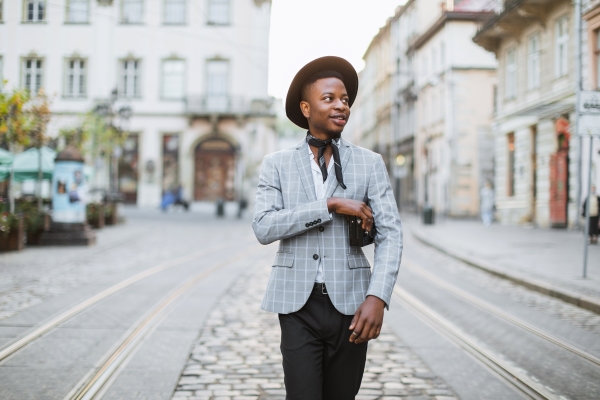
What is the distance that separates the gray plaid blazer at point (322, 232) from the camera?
2.56m

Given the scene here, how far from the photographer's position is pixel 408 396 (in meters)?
4.33

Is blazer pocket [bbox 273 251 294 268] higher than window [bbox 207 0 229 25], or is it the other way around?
window [bbox 207 0 229 25]

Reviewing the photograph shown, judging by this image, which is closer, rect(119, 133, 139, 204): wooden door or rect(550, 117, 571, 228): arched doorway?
rect(550, 117, 571, 228): arched doorway

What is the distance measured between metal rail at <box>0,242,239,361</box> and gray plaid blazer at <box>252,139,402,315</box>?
3.46 m

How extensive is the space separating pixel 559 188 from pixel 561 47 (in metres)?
4.69

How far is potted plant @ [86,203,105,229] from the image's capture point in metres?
21.7

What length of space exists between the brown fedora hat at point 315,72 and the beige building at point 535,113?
18.5 m

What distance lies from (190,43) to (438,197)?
17.0 meters

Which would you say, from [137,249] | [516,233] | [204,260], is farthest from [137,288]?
[516,233]

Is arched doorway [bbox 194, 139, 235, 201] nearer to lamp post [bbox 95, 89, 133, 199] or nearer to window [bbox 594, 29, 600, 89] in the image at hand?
lamp post [bbox 95, 89, 133, 199]

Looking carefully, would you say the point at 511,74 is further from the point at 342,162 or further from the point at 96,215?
the point at 342,162

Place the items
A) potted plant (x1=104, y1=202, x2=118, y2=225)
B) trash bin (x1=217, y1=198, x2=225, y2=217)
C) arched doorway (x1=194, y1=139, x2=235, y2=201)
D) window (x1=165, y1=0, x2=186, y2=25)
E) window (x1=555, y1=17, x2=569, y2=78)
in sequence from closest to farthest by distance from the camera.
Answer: window (x1=165, y1=0, x2=186, y2=25) → window (x1=555, y1=17, x2=569, y2=78) → potted plant (x1=104, y1=202, x2=118, y2=225) → trash bin (x1=217, y1=198, x2=225, y2=217) → arched doorway (x1=194, y1=139, x2=235, y2=201)

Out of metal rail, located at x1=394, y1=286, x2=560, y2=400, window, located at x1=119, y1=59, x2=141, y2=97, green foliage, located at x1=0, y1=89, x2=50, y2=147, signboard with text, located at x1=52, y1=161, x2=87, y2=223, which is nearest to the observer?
metal rail, located at x1=394, y1=286, x2=560, y2=400

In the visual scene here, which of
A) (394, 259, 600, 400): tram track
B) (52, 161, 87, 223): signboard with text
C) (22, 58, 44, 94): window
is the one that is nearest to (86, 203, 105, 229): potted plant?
(52, 161, 87, 223): signboard with text
